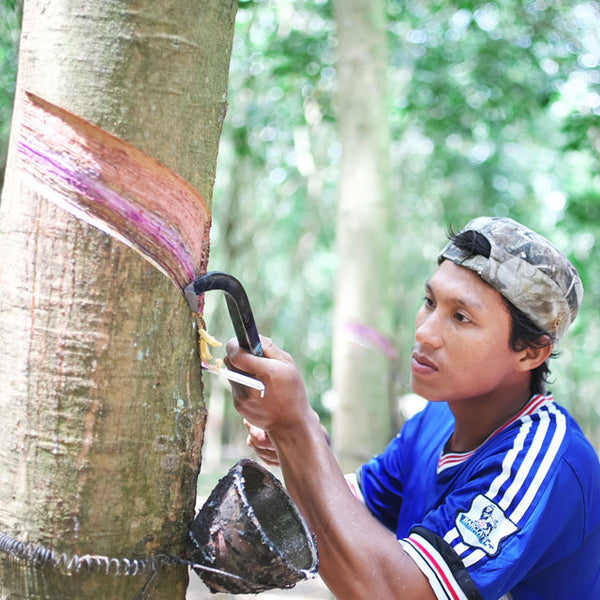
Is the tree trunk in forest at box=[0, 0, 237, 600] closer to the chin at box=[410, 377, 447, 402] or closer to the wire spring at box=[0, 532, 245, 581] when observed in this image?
the wire spring at box=[0, 532, 245, 581]

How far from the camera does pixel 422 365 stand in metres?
1.88

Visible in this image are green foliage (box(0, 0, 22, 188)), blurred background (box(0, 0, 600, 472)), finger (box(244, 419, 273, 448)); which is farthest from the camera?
blurred background (box(0, 0, 600, 472))

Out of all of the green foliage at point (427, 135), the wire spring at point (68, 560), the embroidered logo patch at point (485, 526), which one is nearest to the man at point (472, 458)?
the embroidered logo patch at point (485, 526)

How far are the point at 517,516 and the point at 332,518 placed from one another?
1.33ft

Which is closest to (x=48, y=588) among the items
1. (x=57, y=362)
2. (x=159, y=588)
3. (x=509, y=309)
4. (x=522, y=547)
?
(x=159, y=588)

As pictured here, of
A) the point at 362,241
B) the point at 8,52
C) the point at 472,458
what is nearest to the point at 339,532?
the point at 472,458

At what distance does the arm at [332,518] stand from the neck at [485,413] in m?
0.55

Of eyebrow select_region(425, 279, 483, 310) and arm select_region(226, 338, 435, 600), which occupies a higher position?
eyebrow select_region(425, 279, 483, 310)

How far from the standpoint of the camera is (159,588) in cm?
118

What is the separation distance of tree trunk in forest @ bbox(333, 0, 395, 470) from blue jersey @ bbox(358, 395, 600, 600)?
1.93 metres

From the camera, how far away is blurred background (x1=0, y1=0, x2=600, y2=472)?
4.64 meters

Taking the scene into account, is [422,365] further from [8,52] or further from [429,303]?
[8,52]

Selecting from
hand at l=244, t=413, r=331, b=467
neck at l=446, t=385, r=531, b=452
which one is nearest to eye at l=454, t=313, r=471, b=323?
neck at l=446, t=385, r=531, b=452

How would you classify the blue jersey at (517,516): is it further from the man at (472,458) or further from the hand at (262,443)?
the hand at (262,443)
